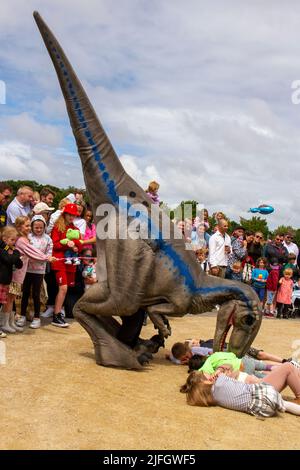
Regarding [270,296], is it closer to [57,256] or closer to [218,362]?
[57,256]

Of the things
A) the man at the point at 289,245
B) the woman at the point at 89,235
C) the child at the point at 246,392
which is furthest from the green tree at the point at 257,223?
the child at the point at 246,392

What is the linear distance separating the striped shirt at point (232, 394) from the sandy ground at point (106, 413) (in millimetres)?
78

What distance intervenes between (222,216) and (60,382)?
21.9 ft

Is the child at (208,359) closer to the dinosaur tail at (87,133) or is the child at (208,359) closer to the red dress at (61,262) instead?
the dinosaur tail at (87,133)

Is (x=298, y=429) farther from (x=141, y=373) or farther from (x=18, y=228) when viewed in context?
(x=18, y=228)

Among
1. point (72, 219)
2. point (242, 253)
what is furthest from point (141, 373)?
point (242, 253)

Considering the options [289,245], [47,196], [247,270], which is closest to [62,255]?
[47,196]

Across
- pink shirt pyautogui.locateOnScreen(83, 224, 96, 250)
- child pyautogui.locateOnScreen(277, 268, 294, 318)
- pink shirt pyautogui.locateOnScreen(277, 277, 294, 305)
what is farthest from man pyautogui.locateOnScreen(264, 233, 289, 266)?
pink shirt pyautogui.locateOnScreen(83, 224, 96, 250)

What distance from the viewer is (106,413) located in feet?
13.3

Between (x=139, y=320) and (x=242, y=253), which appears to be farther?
(x=242, y=253)

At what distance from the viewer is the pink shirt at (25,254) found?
6961 millimetres

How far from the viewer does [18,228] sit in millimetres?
7129

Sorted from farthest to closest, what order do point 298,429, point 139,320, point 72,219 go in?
1. point 72,219
2. point 139,320
3. point 298,429
